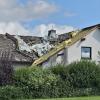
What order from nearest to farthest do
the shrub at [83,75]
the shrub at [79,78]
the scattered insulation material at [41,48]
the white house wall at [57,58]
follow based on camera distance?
the shrub at [79,78] < the shrub at [83,75] < the white house wall at [57,58] < the scattered insulation material at [41,48]

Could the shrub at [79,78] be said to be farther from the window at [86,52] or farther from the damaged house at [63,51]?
the window at [86,52]

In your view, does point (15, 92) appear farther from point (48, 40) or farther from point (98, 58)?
point (48, 40)

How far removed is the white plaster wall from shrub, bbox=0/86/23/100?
50.8ft

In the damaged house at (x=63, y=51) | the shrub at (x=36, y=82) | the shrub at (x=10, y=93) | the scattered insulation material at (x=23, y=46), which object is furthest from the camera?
the scattered insulation material at (x=23, y=46)

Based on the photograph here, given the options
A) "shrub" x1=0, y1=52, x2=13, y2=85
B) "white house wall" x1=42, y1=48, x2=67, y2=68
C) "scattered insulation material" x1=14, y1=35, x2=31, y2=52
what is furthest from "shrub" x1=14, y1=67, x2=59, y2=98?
"scattered insulation material" x1=14, y1=35, x2=31, y2=52

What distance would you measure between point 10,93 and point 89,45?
18446mm

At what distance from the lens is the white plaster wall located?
4612 cm

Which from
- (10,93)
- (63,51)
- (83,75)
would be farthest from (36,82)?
(63,51)

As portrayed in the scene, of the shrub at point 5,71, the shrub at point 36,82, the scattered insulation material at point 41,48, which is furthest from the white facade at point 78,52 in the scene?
the shrub at point 5,71

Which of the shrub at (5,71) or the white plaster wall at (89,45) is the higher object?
the white plaster wall at (89,45)

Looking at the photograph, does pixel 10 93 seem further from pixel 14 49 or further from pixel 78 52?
pixel 14 49

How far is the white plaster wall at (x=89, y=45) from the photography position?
151ft

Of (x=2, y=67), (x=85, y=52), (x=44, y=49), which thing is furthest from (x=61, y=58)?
(x=2, y=67)

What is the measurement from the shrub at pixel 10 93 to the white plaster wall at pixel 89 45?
50.8ft
